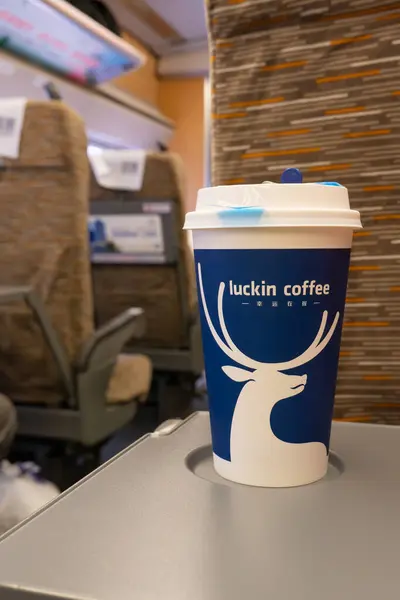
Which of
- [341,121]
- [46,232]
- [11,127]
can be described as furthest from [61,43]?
[341,121]

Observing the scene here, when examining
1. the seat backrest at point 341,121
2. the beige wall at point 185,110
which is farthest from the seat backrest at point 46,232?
the beige wall at point 185,110

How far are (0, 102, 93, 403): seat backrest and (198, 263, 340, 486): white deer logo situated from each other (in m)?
1.01

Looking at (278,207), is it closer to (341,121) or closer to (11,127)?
(341,121)

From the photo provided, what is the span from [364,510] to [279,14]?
47cm

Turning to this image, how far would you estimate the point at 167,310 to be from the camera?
2256 millimetres

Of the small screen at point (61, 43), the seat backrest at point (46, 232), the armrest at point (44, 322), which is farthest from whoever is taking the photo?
the small screen at point (61, 43)

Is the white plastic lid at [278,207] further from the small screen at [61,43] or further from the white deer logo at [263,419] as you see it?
the small screen at [61,43]

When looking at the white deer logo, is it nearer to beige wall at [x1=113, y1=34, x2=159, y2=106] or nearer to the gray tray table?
the gray tray table

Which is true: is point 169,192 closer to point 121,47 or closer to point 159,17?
point 121,47

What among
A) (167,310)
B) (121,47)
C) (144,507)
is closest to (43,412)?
(167,310)

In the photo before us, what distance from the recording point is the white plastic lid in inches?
16.3

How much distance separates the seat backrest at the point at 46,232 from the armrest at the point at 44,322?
0.03m

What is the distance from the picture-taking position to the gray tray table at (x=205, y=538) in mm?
307

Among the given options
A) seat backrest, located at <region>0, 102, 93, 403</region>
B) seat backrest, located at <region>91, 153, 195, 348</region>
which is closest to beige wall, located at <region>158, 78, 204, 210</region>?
seat backrest, located at <region>91, 153, 195, 348</region>
